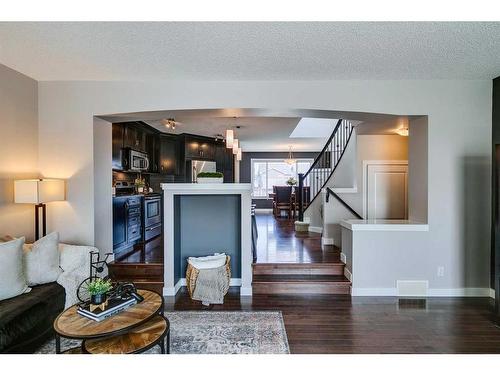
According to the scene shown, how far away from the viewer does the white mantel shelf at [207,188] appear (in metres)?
3.61

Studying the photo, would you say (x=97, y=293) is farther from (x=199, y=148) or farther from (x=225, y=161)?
(x=225, y=161)

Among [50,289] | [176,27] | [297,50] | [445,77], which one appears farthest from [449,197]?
[50,289]

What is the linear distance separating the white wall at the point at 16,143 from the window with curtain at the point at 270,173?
842cm

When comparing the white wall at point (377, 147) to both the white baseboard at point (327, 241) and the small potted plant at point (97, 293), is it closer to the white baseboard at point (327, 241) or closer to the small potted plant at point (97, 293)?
the white baseboard at point (327, 241)

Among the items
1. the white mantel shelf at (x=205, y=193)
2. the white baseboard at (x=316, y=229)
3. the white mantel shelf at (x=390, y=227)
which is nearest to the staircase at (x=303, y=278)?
the white mantel shelf at (x=205, y=193)

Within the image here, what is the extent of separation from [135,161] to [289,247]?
347 centimetres

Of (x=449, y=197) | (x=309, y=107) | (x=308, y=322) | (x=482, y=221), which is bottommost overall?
(x=308, y=322)

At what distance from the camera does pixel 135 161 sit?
5605 mm

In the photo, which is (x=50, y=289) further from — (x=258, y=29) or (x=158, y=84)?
(x=258, y=29)

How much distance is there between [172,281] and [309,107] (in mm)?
2856

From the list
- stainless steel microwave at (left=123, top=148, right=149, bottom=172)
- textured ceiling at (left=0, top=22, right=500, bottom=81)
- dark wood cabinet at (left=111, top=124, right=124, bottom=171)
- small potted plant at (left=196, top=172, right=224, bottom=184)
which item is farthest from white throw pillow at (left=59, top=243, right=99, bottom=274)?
stainless steel microwave at (left=123, top=148, right=149, bottom=172)

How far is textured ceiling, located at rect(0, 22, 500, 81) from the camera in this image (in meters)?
2.29

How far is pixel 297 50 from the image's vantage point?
268cm

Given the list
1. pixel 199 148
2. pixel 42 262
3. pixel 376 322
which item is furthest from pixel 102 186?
pixel 199 148
